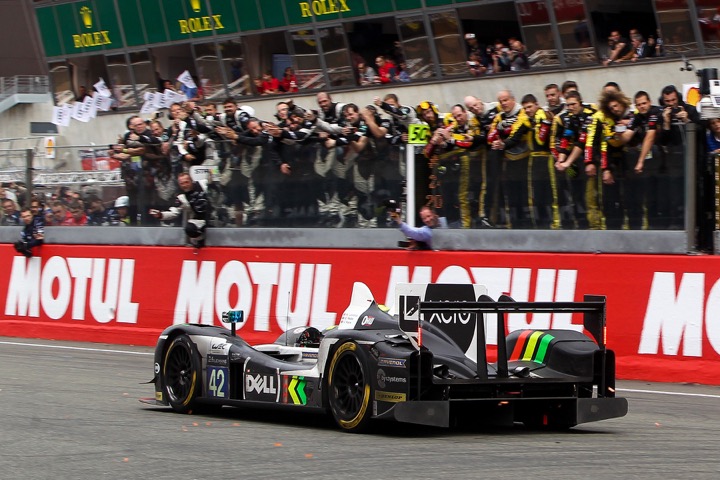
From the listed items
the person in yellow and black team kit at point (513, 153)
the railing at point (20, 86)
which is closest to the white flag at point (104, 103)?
the railing at point (20, 86)

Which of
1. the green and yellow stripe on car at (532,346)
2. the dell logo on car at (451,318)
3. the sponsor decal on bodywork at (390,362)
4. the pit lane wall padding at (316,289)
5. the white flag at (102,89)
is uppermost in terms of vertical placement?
the white flag at (102,89)

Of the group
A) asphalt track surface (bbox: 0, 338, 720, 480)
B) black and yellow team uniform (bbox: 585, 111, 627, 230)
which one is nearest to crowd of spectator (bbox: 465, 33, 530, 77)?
black and yellow team uniform (bbox: 585, 111, 627, 230)

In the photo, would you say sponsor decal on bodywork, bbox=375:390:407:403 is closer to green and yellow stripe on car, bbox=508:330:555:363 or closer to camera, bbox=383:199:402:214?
green and yellow stripe on car, bbox=508:330:555:363

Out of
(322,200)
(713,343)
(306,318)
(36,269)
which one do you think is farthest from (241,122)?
(713,343)

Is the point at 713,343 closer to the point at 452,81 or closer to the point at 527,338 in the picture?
the point at 527,338

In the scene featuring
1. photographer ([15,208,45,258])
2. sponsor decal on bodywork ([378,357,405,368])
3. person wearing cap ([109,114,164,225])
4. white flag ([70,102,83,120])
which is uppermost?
white flag ([70,102,83,120])

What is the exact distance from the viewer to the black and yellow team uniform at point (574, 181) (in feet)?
47.1

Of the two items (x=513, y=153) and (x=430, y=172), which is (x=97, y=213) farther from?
(x=513, y=153)

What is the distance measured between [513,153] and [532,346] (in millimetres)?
5906

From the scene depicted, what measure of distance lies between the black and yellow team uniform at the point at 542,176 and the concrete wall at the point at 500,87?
759cm

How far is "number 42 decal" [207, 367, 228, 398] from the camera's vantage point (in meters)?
9.91

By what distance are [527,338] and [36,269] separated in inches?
497

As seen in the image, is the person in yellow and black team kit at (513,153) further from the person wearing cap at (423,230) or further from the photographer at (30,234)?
the photographer at (30,234)

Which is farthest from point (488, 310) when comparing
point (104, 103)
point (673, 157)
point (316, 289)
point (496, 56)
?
point (104, 103)
